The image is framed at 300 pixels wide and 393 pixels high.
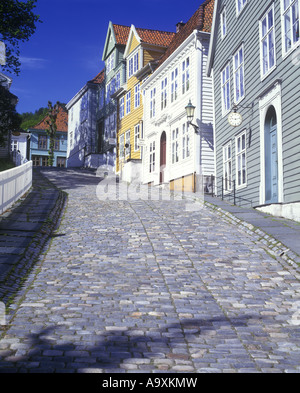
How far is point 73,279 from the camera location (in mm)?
8180

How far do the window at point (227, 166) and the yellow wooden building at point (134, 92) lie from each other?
1278 centimetres

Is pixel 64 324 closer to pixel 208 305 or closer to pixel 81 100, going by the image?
pixel 208 305

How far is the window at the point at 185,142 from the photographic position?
2381 centimetres

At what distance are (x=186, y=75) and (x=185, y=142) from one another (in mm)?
3515

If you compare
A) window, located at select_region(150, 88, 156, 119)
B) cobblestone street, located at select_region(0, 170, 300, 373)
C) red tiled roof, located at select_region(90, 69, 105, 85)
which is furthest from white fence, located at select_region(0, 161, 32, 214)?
red tiled roof, located at select_region(90, 69, 105, 85)

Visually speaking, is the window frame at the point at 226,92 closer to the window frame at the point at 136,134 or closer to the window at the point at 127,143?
the window frame at the point at 136,134

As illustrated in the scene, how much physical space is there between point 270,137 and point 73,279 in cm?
950

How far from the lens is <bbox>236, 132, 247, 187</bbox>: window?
57.3 ft

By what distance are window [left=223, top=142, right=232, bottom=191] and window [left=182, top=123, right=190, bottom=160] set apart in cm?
407

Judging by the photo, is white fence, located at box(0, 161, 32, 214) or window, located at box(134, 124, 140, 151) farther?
window, located at box(134, 124, 140, 151)

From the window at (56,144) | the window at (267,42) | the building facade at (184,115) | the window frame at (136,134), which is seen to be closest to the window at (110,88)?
the window frame at (136,134)

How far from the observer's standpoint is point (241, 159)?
58.0 ft

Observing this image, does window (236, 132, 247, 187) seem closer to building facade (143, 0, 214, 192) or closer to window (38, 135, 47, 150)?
building facade (143, 0, 214, 192)
